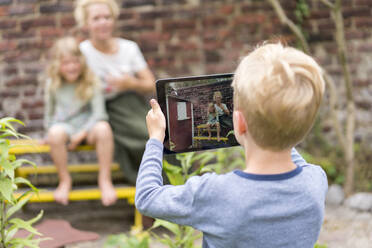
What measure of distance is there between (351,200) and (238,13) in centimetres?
198

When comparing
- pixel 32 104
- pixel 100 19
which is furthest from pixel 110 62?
pixel 32 104

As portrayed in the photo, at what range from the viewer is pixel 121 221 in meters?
3.60

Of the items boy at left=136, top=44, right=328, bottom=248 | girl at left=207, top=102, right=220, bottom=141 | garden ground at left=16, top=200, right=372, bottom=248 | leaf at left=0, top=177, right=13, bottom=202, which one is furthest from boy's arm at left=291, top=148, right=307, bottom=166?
garden ground at left=16, top=200, right=372, bottom=248

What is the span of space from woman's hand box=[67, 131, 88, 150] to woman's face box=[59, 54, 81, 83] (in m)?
0.43

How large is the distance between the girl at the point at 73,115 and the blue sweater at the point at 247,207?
220 cm

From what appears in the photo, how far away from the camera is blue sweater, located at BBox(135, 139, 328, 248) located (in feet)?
3.64

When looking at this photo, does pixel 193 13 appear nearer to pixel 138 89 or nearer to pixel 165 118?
pixel 138 89

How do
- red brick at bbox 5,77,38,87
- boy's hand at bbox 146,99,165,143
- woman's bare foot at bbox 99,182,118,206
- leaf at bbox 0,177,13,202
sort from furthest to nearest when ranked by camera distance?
red brick at bbox 5,77,38,87 < woman's bare foot at bbox 99,182,118,206 < leaf at bbox 0,177,13,202 < boy's hand at bbox 146,99,165,143

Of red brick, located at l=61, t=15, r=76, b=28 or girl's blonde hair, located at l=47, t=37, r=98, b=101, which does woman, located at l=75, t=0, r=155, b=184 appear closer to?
girl's blonde hair, located at l=47, t=37, r=98, b=101

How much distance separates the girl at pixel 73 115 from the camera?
→ 3.34 meters

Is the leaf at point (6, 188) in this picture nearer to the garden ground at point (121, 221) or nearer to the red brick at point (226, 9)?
the garden ground at point (121, 221)

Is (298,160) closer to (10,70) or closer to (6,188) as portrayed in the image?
(6,188)

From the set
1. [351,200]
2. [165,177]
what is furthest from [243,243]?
[351,200]

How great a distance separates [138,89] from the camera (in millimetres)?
3541
